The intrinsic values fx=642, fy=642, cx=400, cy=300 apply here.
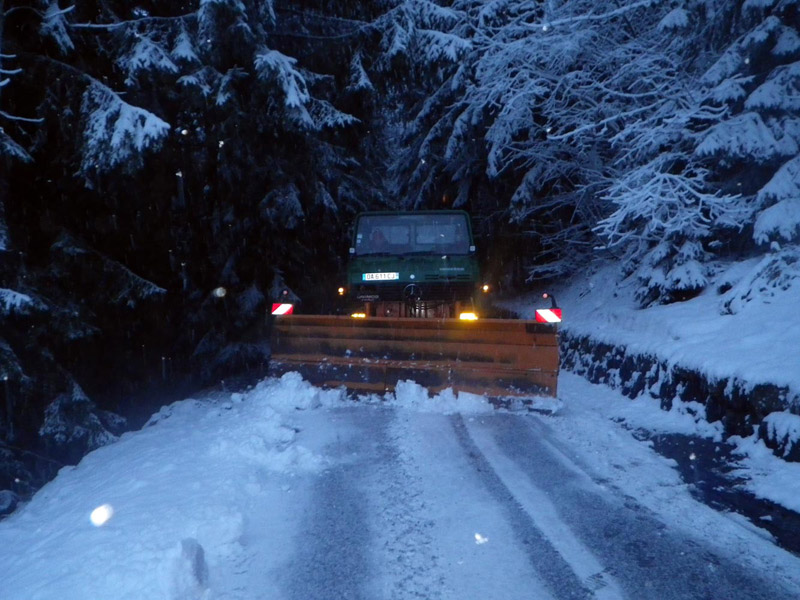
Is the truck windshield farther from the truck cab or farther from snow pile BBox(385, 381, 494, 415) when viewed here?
snow pile BBox(385, 381, 494, 415)

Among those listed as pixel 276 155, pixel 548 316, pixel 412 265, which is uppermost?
Result: pixel 276 155

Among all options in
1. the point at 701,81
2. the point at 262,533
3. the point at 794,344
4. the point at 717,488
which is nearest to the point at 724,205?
the point at 701,81

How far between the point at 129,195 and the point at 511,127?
7.80 metres

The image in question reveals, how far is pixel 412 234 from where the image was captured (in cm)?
1072

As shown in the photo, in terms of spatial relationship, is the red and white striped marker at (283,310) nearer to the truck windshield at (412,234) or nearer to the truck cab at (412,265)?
the truck cab at (412,265)

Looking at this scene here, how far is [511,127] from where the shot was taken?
13.8 meters

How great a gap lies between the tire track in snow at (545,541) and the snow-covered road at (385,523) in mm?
15

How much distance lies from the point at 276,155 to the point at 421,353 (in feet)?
22.3

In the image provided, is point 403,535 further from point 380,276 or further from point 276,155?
point 276,155

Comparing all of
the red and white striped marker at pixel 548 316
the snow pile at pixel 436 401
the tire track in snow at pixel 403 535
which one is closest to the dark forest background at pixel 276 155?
the red and white striped marker at pixel 548 316

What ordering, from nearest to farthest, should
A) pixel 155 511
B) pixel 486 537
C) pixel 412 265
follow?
pixel 486 537, pixel 155 511, pixel 412 265

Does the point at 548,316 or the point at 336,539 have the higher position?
the point at 548,316

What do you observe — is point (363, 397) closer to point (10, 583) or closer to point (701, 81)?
point (10, 583)

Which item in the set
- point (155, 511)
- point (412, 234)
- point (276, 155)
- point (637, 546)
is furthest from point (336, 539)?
point (276, 155)
